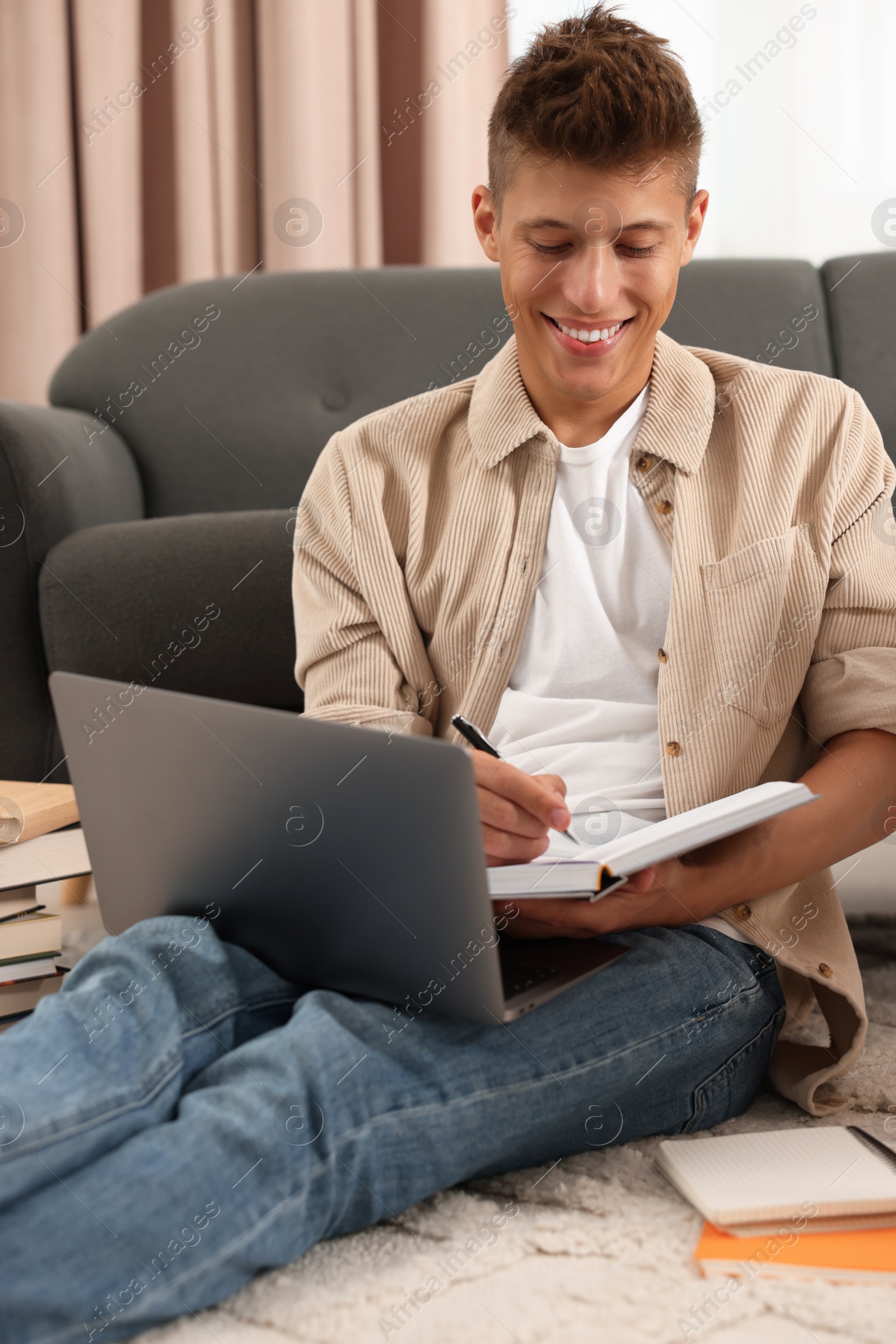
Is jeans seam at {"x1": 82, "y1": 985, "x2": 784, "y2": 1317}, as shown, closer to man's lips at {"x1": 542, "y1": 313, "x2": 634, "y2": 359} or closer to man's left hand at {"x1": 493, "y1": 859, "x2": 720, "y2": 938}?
man's left hand at {"x1": 493, "y1": 859, "x2": 720, "y2": 938}

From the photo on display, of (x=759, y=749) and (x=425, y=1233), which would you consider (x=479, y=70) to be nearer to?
(x=759, y=749)

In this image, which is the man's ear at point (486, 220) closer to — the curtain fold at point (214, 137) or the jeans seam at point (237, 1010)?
the jeans seam at point (237, 1010)

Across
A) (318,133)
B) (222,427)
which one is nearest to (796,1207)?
(222,427)

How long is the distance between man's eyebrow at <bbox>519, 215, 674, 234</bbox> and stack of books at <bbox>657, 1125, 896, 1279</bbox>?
2.32 feet

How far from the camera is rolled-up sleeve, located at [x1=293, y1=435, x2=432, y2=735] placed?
101 centimetres

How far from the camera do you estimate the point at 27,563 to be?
1437mm

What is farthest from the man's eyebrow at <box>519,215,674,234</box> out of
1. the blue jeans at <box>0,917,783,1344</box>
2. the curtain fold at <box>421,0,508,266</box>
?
the curtain fold at <box>421,0,508,266</box>

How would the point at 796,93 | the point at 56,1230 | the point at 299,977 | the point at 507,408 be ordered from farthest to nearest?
the point at 796,93 < the point at 507,408 < the point at 299,977 < the point at 56,1230

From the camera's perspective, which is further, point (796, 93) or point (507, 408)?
point (796, 93)

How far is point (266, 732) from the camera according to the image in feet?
2.14

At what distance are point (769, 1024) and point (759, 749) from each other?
0.73 feet

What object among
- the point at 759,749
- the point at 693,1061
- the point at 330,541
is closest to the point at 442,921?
the point at 693,1061

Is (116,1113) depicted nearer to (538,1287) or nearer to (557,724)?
(538,1287)

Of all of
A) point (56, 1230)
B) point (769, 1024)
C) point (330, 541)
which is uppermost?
point (330, 541)
